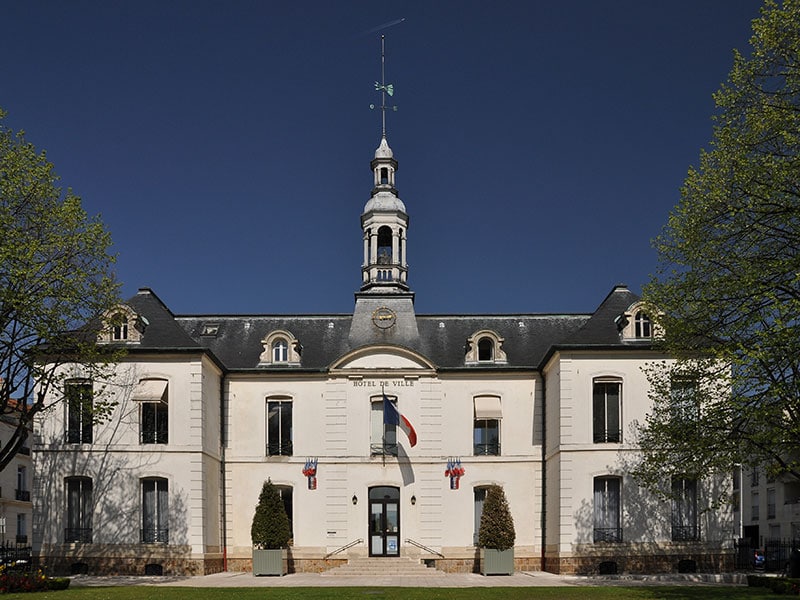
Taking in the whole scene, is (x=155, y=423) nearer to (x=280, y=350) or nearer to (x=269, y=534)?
(x=269, y=534)

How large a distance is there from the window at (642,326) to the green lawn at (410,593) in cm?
886

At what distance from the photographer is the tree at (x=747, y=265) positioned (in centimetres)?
1894

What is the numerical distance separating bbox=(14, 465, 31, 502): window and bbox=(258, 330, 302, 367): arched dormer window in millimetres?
24188

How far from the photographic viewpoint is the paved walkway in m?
25.8

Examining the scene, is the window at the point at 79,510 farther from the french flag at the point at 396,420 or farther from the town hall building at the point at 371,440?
the french flag at the point at 396,420

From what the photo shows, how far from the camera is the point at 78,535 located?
29500mm

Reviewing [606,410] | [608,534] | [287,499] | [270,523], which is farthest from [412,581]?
[606,410]

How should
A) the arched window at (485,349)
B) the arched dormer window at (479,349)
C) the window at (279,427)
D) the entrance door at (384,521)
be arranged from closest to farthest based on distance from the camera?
the entrance door at (384,521)
the window at (279,427)
the arched dormer window at (479,349)
the arched window at (485,349)

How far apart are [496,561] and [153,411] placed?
1220 centimetres

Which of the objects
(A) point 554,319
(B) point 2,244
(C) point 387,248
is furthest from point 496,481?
(B) point 2,244

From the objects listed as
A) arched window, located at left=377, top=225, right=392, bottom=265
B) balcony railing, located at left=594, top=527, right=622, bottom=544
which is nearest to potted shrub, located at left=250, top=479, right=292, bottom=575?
balcony railing, located at left=594, top=527, right=622, bottom=544

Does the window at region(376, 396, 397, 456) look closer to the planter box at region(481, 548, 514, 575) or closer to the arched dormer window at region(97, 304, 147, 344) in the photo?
the planter box at region(481, 548, 514, 575)

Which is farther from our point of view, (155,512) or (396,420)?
(396,420)

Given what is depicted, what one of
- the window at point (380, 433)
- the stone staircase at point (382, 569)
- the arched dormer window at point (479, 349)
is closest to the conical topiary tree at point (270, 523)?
the stone staircase at point (382, 569)
